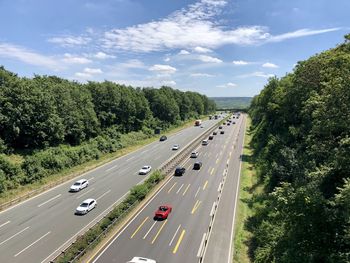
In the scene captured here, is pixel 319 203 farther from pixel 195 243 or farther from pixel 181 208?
pixel 181 208

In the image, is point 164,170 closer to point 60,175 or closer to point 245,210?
point 60,175

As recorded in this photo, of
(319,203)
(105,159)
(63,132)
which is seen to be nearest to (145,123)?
(105,159)

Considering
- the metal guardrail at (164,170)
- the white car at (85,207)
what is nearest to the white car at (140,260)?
the metal guardrail at (164,170)

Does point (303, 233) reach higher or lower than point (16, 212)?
higher

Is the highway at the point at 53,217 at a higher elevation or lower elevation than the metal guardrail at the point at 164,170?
lower

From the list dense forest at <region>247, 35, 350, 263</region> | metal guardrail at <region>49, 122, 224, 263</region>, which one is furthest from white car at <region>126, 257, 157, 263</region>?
dense forest at <region>247, 35, 350, 263</region>

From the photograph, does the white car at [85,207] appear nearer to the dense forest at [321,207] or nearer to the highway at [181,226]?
the highway at [181,226]
